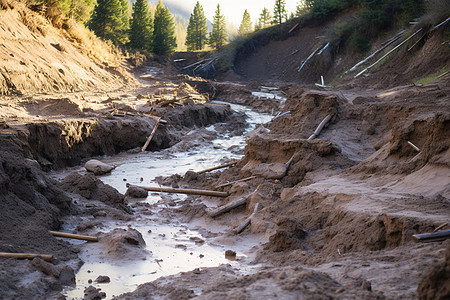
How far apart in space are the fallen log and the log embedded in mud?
4.28 metres

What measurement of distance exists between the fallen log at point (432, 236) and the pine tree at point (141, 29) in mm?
42948

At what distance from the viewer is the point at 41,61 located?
1928 centimetres

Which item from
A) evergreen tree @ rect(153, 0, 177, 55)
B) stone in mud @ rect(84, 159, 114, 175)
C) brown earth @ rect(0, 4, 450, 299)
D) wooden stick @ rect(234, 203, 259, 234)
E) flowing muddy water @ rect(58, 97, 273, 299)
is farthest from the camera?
evergreen tree @ rect(153, 0, 177, 55)

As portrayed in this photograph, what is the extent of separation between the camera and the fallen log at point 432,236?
14.2 ft

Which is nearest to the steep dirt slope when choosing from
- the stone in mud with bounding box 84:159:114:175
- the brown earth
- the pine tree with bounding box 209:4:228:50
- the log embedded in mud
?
the brown earth

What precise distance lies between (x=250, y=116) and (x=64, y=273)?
1855cm

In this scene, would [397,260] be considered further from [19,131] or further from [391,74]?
[391,74]

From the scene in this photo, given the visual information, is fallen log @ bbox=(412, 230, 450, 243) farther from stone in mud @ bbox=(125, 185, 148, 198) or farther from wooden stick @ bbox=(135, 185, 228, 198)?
stone in mud @ bbox=(125, 185, 148, 198)

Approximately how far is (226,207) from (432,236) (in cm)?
446

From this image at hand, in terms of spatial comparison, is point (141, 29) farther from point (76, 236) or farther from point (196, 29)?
point (76, 236)

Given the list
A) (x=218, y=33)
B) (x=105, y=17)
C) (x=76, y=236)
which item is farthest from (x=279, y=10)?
(x=76, y=236)

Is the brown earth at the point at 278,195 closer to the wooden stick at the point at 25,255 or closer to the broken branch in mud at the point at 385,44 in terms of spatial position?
the wooden stick at the point at 25,255

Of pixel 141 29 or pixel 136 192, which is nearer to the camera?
pixel 136 192

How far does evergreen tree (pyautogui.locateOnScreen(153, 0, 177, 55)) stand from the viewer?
47562mm
